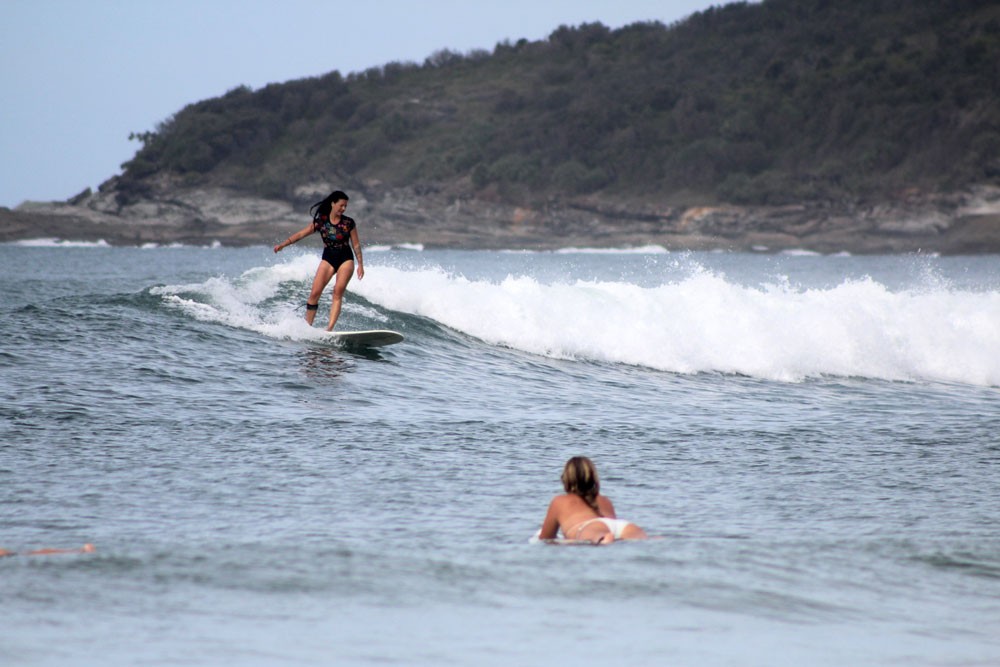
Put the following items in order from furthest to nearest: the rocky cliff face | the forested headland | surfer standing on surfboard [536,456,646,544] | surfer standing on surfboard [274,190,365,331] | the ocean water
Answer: the forested headland → the rocky cliff face → surfer standing on surfboard [274,190,365,331] → surfer standing on surfboard [536,456,646,544] → the ocean water

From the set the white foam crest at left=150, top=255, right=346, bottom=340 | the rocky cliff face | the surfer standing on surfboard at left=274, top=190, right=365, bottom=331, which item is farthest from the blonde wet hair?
the rocky cliff face

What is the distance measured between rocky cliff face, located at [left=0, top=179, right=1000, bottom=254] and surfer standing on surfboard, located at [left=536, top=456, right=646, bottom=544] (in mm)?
86130

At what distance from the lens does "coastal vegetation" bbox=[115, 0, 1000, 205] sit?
320 ft

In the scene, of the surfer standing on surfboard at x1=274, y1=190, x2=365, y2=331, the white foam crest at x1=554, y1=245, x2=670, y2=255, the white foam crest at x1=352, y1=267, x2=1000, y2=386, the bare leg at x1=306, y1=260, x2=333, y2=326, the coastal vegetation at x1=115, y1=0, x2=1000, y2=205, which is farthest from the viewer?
the coastal vegetation at x1=115, y1=0, x2=1000, y2=205

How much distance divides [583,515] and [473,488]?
1521 millimetres

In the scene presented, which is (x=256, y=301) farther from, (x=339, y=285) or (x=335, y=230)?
(x=335, y=230)

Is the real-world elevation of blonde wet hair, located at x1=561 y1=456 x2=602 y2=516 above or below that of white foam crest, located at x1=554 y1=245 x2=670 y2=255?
above

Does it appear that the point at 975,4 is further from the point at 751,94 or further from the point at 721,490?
the point at 721,490

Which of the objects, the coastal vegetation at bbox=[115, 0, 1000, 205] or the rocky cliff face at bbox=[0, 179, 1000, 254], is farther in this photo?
the coastal vegetation at bbox=[115, 0, 1000, 205]

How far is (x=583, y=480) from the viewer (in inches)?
258

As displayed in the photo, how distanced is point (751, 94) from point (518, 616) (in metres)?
111

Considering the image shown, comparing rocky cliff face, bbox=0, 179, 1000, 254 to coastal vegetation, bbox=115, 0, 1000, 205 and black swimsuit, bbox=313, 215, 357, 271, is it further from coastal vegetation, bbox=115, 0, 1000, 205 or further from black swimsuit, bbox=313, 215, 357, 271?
black swimsuit, bbox=313, 215, 357, 271

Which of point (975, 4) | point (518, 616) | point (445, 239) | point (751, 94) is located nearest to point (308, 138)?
point (445, 239)

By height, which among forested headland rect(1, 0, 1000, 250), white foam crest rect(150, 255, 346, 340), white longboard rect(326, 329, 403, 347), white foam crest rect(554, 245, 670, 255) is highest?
forested headland rect(1, 0, 1000, 250)
